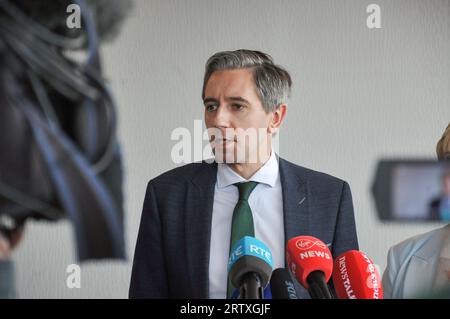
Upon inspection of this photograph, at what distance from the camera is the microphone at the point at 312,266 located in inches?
38.6

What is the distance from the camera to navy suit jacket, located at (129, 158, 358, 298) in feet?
5.59

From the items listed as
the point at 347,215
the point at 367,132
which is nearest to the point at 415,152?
the point at 367,132

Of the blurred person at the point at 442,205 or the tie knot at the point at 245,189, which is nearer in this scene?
the tie knot at the point at 245,189

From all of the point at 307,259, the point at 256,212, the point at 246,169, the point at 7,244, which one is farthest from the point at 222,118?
the point at 7,244

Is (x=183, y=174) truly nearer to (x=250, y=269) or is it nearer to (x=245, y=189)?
(x=245, y=189)

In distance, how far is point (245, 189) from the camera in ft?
5.88

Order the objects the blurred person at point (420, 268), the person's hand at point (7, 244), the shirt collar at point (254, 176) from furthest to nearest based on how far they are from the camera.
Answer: the person's hand at point (7, 244) < the shirt collar at point (254, 176) < the blurred person at point (420, 268)

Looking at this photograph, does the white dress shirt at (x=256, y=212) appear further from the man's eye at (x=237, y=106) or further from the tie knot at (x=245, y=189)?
the man's eye at (x=237, y=106)

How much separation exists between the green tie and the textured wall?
433 millimetres

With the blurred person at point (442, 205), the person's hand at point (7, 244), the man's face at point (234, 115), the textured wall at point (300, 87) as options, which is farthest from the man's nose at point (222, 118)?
the person's hand at point (7, 244)

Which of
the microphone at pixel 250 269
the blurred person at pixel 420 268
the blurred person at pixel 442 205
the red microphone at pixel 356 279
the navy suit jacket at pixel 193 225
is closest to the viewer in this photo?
the microphone at pixel 250 269

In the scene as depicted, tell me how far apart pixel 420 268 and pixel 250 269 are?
795 mm

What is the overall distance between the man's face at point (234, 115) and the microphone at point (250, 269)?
2.56ft

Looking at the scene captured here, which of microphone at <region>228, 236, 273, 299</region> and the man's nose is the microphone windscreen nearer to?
microphone at <region>228, 236, 273, 299</region>
